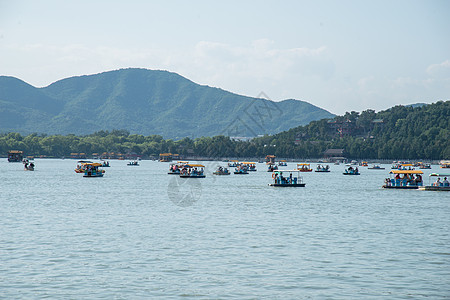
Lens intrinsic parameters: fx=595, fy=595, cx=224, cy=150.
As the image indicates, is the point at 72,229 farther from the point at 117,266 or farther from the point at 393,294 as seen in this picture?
the point at 393,294

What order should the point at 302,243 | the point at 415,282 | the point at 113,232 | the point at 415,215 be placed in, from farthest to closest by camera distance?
the point at 415,215 < the point at 113,232 < the point at 302,243 < the point at 415,282

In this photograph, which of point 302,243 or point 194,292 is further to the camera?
point 302,243

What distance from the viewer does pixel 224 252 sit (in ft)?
104

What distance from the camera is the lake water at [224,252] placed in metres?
24.0

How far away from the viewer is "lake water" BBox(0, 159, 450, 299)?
24.0 m

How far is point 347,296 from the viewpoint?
75.4 feet

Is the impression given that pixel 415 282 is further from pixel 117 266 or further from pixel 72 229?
pixel 72 229

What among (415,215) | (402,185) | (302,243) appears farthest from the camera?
(402,185)

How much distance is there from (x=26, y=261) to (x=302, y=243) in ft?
50.8

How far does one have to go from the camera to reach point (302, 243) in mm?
35031

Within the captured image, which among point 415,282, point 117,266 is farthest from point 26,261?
point 415,282

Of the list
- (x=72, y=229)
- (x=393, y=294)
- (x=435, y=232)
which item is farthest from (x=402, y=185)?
(x=393, y=294)

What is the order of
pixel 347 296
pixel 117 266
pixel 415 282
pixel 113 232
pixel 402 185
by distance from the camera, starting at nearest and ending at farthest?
pixel 347 296, pixel 415 282, pixel 117 266, pixel 113 232, pixel 402 185

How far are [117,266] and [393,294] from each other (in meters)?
12.5
